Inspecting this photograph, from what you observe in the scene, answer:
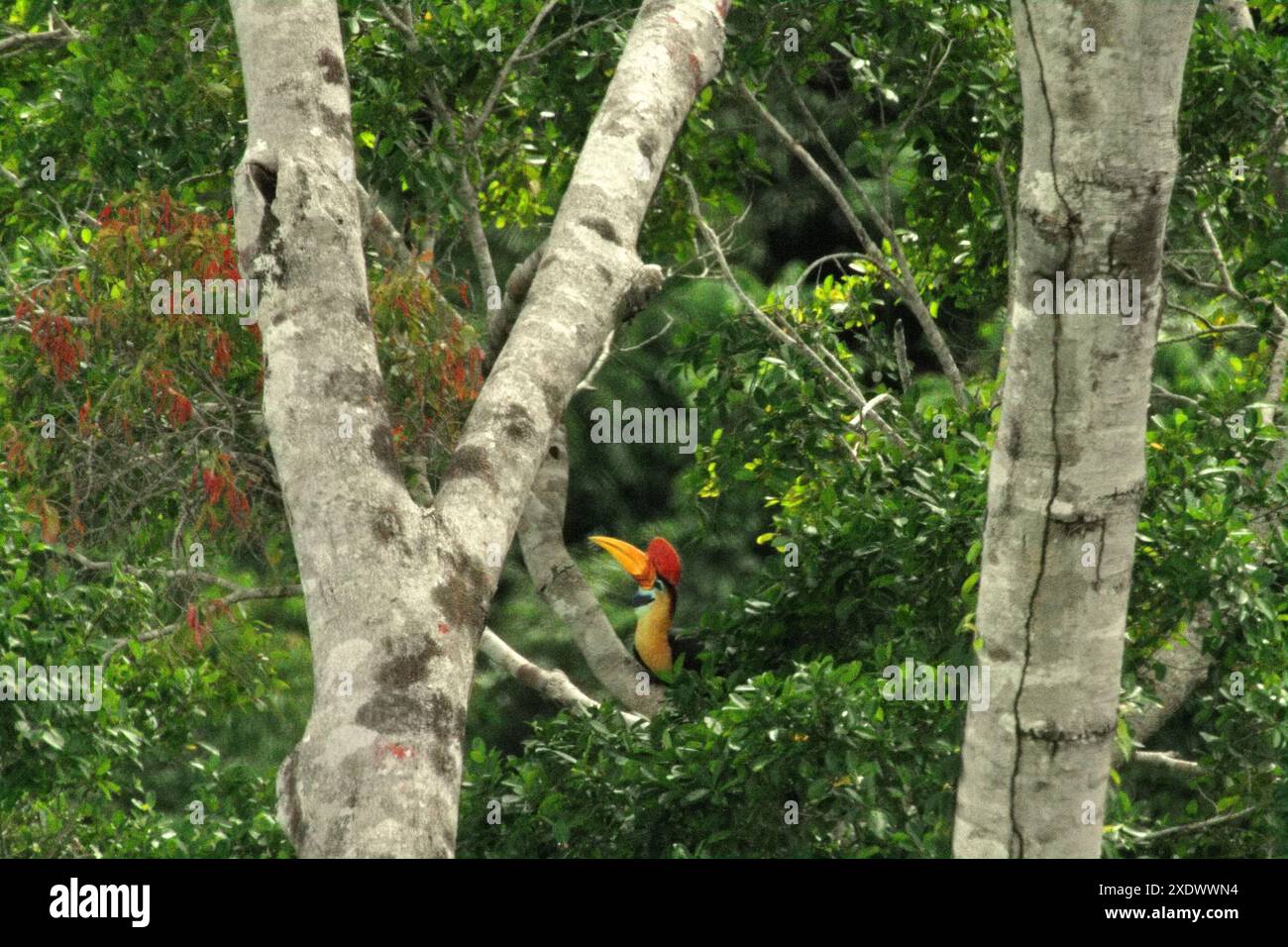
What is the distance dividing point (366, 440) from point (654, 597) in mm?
3057

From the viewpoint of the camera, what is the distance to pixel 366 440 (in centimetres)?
321

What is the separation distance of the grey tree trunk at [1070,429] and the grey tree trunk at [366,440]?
3.47ft

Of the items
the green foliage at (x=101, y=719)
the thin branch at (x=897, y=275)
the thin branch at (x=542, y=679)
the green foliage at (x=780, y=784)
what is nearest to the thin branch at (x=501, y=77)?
the thin branch at (x=897, y=275)

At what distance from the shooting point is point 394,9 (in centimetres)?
586

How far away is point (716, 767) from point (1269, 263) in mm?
2374

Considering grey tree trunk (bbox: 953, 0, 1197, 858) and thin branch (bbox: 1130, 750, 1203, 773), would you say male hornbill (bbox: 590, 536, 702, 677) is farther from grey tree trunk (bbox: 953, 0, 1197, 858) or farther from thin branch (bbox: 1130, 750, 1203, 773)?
grey tree trunk (bbox: 953, 0, 1197, 858)

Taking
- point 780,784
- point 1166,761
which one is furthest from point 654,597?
point 780,784

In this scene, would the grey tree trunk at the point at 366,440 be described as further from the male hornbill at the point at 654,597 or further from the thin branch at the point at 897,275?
the male hornbill at the point at 654,597

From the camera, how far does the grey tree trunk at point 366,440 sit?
9.53 ft

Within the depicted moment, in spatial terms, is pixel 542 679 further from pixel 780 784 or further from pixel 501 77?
pixel 501 77

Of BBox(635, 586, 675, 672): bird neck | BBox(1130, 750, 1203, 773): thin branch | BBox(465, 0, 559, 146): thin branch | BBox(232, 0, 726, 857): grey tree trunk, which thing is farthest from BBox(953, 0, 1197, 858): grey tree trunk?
BBox(465, 0, 559, 146): thin branch

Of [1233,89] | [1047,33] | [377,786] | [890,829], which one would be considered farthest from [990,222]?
[377,786]
